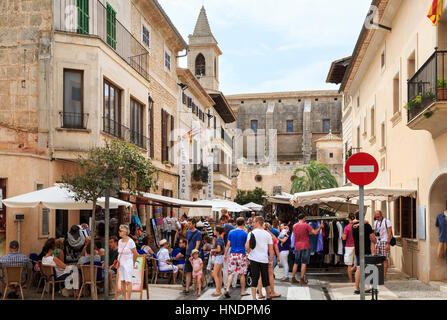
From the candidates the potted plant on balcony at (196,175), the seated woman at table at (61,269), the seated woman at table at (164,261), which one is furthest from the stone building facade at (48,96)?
the potted plant on balcony at (196,175)

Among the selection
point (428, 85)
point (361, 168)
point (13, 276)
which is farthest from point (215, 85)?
point (361, 168)

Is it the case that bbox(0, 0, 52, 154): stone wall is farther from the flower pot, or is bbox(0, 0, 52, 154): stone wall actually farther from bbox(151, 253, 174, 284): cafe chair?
the flower pot

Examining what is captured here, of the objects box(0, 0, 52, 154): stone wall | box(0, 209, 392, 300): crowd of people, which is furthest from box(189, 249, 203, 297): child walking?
box(0, 0, 52, 154): stone wall

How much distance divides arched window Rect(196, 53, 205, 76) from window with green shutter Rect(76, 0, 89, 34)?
39.9 m

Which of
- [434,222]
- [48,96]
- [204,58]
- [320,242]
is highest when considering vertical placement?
[204,58]

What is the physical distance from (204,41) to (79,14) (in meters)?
41.7

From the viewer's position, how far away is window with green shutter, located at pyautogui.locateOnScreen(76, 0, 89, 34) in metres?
18.1

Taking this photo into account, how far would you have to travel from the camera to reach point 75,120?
58.1 feet

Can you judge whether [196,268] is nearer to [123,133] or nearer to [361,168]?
[361,168]

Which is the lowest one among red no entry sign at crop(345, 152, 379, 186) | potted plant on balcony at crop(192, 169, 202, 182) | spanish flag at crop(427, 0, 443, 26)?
red no entry sign at crop(345, 152, 379, 186)

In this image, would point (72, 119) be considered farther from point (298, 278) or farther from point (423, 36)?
point (423, 36)

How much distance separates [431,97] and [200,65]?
4718 centimetres

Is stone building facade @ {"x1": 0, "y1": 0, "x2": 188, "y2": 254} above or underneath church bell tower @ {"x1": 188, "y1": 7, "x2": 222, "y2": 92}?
underneath

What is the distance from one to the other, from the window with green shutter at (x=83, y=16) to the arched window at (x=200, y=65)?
39854mm
